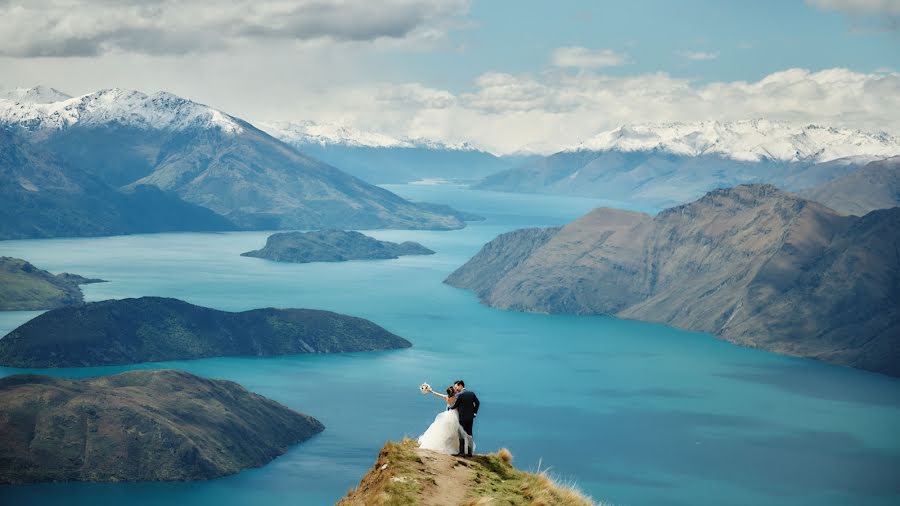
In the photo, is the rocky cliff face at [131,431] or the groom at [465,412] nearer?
the groom at [465,412]

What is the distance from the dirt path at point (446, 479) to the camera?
106 feet

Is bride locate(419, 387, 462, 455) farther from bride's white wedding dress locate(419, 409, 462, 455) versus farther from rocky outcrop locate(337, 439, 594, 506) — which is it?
rocky outcrop locate(337, 439, 594, 506)

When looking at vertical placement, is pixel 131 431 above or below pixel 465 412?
below

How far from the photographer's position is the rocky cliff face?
14425 cm

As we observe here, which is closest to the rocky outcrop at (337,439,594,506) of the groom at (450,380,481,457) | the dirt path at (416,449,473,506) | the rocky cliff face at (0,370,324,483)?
the dirt path at (416,449,473,506)

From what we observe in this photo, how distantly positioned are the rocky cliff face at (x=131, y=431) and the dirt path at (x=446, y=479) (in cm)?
11659

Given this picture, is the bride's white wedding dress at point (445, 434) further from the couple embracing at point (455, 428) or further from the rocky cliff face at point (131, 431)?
the rocky cliff face at point (131, 431)

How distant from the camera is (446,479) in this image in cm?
3372

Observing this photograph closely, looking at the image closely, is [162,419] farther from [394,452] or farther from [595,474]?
[394,452]

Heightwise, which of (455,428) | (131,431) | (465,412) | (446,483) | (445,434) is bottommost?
(131,431)

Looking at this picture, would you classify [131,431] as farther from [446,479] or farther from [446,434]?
[446,479]

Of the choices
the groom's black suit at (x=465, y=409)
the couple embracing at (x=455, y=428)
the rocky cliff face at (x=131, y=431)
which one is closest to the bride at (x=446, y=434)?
the couple embracing at (x=455, y=428)

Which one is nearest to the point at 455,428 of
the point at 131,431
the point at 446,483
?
the point at 446,483

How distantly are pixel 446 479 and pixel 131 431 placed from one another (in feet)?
411
